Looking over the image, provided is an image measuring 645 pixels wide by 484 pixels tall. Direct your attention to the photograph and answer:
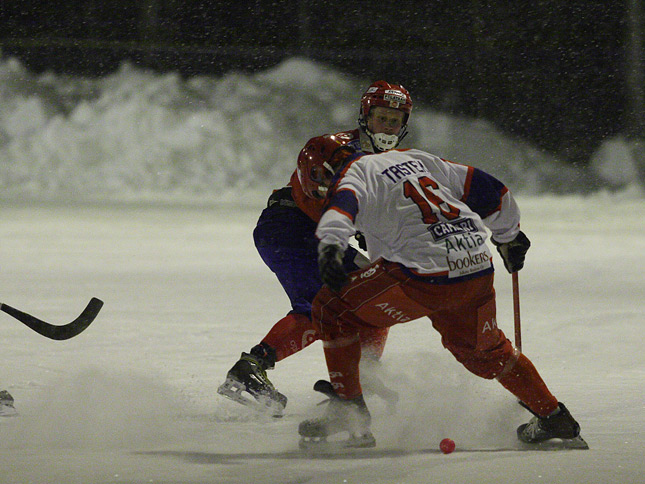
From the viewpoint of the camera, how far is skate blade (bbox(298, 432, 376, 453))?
9.87 feet

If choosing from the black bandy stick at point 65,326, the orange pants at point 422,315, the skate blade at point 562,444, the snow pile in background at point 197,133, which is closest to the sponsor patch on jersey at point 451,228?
the orange pants at point 422,315

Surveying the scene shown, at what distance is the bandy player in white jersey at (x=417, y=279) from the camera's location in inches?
113

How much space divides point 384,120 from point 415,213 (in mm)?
702

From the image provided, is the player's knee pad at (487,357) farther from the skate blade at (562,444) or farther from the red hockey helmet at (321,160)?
the red hockey helmet at (321,160)

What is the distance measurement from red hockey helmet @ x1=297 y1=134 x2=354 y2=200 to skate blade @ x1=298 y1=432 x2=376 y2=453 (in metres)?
0.92

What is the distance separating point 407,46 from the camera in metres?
13.5

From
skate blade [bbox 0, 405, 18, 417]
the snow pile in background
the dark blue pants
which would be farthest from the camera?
the snow pile in background

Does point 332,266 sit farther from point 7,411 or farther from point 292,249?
point 7,411

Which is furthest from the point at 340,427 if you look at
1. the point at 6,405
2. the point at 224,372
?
the point at 224,372

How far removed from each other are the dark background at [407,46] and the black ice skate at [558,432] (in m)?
10.7

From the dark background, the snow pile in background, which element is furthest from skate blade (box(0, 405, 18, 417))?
the dark background

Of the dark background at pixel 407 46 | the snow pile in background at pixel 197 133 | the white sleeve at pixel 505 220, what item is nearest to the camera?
the white sleeve at pixel 505 220

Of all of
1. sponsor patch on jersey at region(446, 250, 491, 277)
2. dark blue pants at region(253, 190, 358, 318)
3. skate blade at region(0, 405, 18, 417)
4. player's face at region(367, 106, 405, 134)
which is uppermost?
player's face at region(367, 106, 405, 134)

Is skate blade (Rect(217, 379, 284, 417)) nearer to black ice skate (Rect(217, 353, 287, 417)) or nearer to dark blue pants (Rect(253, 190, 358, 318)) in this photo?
black ice skate (Rect(217, 353, 287, 417))
